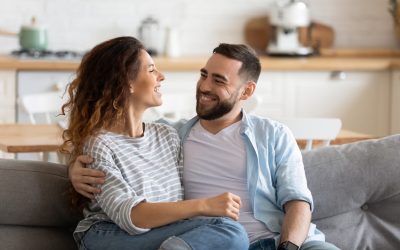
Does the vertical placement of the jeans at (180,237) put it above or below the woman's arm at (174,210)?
below

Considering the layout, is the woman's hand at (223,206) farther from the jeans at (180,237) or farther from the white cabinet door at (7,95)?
the white cabinet door at (7,95)

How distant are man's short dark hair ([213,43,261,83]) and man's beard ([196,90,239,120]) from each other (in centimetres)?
8

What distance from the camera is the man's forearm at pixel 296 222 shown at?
271 centimetres

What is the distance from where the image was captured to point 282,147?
2.89 m

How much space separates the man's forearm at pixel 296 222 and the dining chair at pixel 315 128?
932 mm

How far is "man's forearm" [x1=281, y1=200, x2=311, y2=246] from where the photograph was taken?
8.89ft

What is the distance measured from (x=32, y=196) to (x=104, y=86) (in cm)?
41

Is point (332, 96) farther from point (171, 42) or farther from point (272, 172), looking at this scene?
point (272, 172)

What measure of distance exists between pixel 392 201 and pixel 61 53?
2859mm

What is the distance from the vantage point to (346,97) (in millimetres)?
5809

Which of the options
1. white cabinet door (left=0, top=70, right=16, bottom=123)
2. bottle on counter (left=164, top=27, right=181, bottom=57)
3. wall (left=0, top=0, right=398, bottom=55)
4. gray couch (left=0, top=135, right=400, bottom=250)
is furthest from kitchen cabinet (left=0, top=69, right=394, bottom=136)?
gray couch (left=0, top=135, right=400, bottom=250)

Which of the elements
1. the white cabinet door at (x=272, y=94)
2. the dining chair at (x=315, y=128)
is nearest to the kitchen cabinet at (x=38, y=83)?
the white cabinet door at (x=272, y=94)

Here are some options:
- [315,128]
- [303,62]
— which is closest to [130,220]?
[315,128]

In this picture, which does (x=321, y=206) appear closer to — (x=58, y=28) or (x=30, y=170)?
(x=30, y=170)
